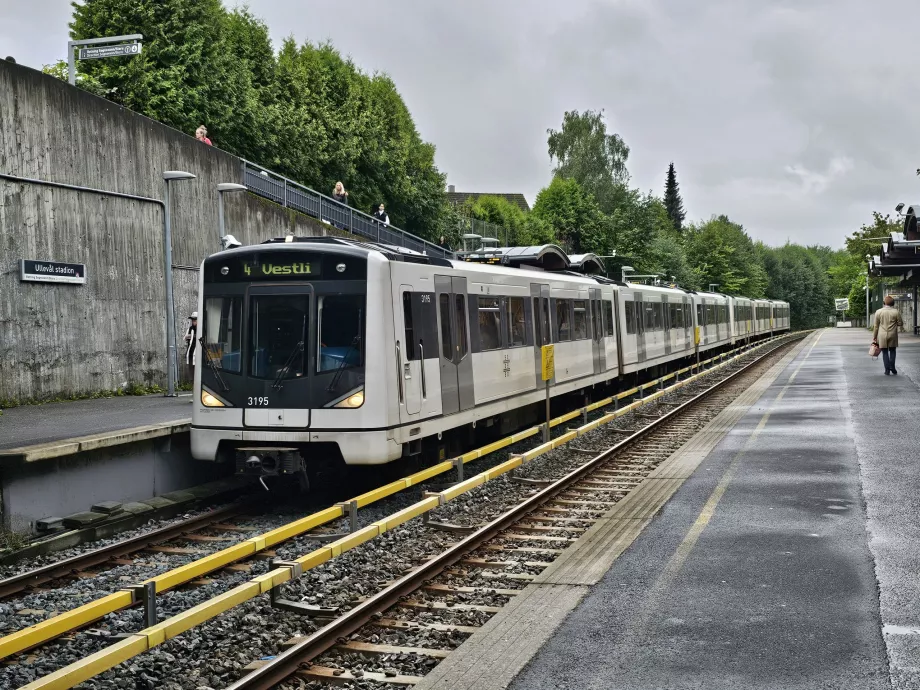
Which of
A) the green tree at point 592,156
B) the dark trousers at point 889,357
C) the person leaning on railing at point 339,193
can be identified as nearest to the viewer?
the dark trousers at point 889,357

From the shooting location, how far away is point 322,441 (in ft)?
35.2

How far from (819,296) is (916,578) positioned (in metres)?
133

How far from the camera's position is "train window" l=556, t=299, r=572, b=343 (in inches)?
721

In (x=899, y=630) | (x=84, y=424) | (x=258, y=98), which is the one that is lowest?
(x=899, y=630)

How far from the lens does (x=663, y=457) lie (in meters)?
14.5

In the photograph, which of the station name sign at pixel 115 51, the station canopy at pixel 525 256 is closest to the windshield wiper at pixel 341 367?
the station canopy at pixel 525 256

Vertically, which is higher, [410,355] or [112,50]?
[112,50]

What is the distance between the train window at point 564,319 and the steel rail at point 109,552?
8175mm

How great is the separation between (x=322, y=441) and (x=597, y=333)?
11.7 meters

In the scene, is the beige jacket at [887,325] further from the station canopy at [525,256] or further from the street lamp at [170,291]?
the street lamp at [170,291]

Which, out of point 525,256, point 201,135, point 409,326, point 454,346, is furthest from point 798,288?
point 409,326

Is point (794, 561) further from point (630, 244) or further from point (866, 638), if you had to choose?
point (630, 244)

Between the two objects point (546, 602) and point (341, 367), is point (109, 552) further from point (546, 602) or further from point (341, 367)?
point (546, 602)

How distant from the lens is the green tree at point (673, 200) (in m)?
145
